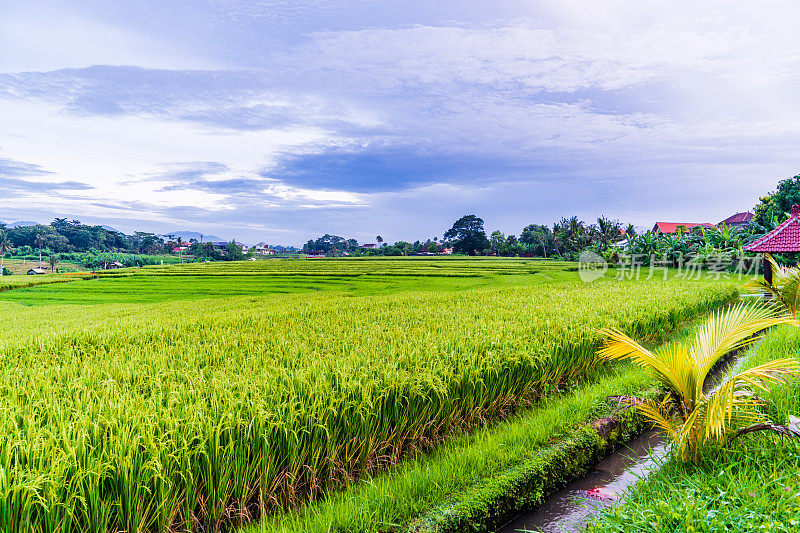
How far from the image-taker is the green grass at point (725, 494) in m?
1.88

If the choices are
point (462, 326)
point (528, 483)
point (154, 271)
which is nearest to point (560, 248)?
point (154, 271)

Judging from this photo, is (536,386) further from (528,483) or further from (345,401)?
(345,401)

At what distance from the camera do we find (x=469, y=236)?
37062mm

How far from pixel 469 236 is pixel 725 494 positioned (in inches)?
1401

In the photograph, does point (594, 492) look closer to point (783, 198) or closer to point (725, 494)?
point (725, 494)

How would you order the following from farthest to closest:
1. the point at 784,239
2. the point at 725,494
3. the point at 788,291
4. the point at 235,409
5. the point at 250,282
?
1. the point at 250,282
2. the point at 784,239
3. the point at 788,291
4. the point at 235,409
5. the point at 725,494

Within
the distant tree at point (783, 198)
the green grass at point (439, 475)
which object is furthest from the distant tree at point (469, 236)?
the green grass at point (439, 475)

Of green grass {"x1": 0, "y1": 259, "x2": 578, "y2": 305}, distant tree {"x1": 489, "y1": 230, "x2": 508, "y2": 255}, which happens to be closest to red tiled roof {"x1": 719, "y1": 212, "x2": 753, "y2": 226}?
distant tree {"x1": 489, "y1": 230, "x2": 508, "y2": 255}

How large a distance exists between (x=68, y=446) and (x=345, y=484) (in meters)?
1.48

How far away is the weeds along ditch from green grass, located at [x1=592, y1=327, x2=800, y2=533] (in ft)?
4.39

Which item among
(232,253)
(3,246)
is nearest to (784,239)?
(232,253)

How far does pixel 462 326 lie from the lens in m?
5.11

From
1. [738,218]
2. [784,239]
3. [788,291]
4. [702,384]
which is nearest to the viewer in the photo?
[702,384]

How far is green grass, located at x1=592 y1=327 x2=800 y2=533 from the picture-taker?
1.88m
